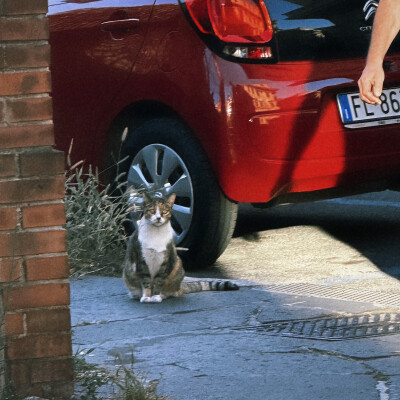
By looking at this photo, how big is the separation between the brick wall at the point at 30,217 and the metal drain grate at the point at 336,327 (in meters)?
1.26

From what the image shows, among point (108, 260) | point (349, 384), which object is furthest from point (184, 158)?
point (349, 384)

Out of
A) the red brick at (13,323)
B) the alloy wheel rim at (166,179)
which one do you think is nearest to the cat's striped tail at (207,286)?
the alloy wheel rim at (166,179)

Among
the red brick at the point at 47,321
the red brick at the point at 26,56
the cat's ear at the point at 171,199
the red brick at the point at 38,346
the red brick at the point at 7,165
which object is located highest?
the red brick at the point at 26,56

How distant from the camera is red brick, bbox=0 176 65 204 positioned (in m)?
3.51

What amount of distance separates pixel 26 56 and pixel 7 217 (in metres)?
0.49

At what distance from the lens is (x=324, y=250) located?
691 cm

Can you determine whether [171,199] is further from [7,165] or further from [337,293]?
[7,165]

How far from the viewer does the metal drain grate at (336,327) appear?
4543 mm

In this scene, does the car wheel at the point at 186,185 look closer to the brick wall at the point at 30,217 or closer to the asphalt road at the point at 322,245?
the asphalt road at the point at 322,245

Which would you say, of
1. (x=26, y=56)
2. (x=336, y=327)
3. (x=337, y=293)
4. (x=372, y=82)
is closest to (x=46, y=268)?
(x=26, y=56)

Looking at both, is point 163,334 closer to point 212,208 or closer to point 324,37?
point 212,208

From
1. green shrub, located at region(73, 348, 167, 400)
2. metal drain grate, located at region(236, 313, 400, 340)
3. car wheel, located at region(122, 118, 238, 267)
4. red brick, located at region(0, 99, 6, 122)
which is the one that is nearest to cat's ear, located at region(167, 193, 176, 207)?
car wheel, located at region(122, 118, 238, 267)

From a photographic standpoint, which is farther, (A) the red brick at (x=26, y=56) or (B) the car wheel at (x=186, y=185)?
(B) the car wheel at (x=186, y=185)

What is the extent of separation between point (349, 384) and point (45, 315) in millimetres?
1033
